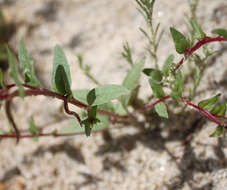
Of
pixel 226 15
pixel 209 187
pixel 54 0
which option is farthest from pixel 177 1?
pixel 209 187

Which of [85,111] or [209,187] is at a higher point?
[85,111]

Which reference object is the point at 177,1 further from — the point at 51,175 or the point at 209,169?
the point at 51,175

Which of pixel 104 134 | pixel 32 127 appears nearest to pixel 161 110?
pixel 104 134

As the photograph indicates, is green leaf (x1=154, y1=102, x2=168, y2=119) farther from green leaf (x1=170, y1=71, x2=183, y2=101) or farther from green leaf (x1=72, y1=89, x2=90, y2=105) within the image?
green leaf (x1=72, y1=89, x2=90, y2=105)

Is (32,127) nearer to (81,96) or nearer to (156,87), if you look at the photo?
(81,96)

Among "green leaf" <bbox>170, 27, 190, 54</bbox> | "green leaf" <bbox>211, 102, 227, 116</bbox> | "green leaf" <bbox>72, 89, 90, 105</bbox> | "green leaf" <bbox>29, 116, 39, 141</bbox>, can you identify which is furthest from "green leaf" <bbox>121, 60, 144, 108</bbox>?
"green leaf" <bbox>29, 116, 39, 141</bbox>

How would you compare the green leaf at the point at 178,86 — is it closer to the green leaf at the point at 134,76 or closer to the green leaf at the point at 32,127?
the green leaf at the point at 134,76
